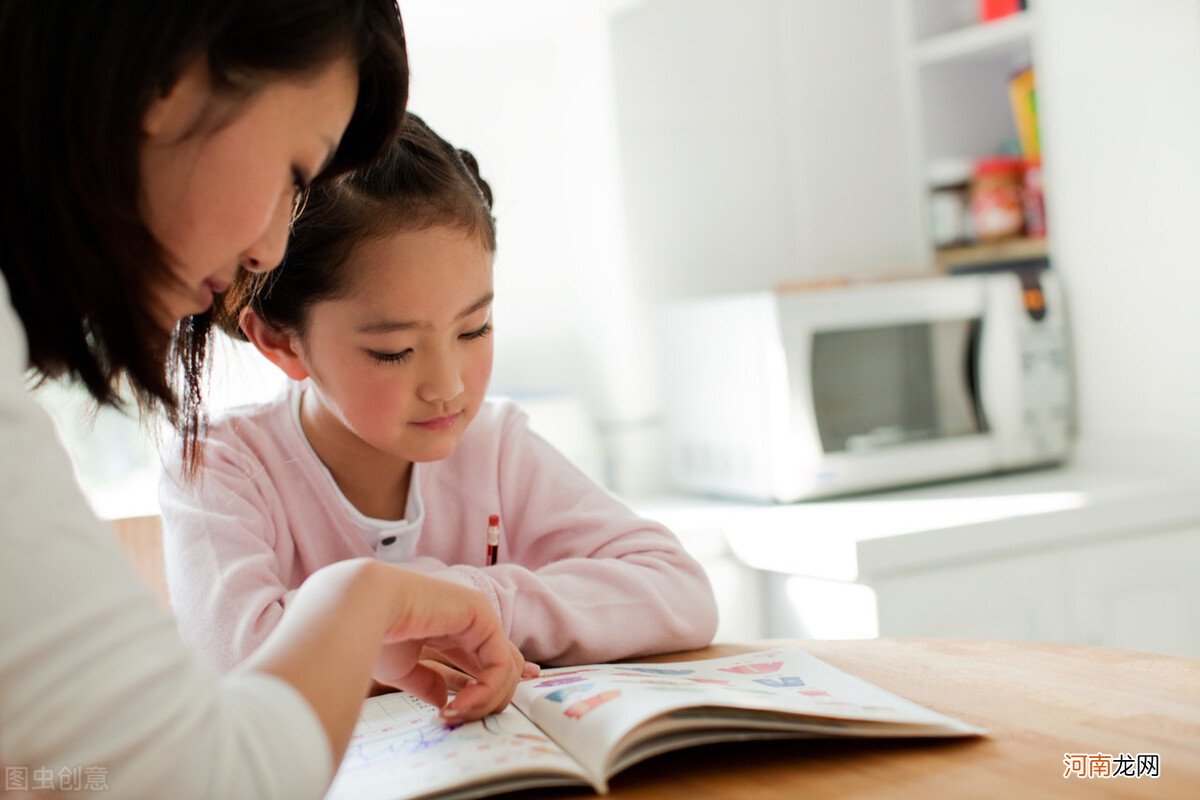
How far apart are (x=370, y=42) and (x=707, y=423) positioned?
4.53ft

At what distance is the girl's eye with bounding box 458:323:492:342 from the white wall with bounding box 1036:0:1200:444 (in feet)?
4.63

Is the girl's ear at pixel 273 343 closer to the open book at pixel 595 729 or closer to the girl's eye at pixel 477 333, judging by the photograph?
the girl's eye at pixel 477 333

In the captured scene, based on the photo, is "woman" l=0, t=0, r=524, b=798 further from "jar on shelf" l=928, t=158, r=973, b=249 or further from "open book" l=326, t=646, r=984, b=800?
"jar on shelf" l=928, t=158, r=973, b=249

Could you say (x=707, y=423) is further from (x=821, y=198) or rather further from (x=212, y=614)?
(x=212, y=614)

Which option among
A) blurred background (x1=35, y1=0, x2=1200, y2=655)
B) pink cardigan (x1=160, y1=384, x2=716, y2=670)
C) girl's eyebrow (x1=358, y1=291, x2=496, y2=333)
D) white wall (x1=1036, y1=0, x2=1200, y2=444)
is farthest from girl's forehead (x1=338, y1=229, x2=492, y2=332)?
white wall (x1=1036, y1=0, x2=1200, y2=444)

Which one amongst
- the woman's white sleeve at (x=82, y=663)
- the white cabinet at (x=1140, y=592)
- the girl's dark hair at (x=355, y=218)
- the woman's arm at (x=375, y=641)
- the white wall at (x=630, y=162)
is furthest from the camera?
the white wall at (x=630, y=162)

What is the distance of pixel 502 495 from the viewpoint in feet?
3.90

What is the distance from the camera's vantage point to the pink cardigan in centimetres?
95

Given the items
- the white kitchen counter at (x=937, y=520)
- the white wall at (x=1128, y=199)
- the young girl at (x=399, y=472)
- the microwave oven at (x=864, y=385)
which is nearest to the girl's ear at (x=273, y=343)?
the young girl at (x=399, y=472)

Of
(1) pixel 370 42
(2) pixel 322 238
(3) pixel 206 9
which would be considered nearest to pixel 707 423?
(2) pixel 322 238

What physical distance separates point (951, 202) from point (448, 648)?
1884mm

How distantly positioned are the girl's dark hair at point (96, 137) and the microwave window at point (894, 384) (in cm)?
142

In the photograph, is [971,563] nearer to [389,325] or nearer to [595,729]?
[389,325]

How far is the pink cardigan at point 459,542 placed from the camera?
0.95m
